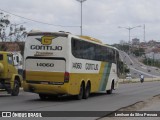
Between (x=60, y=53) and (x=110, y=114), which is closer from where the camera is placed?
(x=110, y=114)

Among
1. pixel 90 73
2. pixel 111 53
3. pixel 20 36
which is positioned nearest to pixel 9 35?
pixel 20 36

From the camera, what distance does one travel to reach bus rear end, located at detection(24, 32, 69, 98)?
22188mm

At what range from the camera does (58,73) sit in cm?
2219

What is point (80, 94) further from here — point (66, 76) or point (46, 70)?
point (46, 70)

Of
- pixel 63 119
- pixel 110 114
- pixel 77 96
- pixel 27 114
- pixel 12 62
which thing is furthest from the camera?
pixel 12 62

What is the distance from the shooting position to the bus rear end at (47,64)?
22.2m

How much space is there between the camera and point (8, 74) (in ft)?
85.3

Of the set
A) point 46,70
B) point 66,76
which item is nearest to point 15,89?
point 46,70

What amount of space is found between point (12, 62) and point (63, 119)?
12472 millimetres

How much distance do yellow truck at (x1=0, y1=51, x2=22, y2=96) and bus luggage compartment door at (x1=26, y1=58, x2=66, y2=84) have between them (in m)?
3.44

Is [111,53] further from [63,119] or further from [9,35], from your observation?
[9,35]

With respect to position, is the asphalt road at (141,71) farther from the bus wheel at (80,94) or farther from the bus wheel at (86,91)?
the bus wheel at (80,94)

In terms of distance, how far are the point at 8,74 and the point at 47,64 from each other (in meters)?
4.50

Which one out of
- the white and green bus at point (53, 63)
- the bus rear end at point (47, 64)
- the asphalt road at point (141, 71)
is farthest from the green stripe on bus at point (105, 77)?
the asphalt road at point (141, 71)
